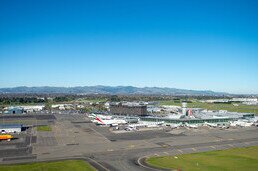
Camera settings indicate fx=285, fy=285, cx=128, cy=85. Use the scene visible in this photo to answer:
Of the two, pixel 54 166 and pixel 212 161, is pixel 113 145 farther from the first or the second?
pixel 212 161

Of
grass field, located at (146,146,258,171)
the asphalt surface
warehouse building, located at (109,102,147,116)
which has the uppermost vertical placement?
warehouse building, located at (109,102,147,116)

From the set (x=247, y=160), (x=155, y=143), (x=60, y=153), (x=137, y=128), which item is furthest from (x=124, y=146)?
(x=137, y=128)

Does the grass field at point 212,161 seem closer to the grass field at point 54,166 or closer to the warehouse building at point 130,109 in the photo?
the grass field at point 54,166

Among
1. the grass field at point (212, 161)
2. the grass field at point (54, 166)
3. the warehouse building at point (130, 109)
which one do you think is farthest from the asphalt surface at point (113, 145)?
the warehouse building at point (130, 109)

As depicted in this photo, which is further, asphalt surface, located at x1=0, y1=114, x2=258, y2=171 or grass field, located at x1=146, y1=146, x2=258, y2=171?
asphalt surface, located at x1=0, y1=114, x2=258, y2=171

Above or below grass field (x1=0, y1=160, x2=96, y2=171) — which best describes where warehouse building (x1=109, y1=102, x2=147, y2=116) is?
above

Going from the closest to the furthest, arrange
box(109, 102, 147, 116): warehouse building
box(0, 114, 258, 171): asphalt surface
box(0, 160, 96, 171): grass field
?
box(0, 160, 96, 171): grass field
box(0, 114, 258, 171): asphalt surface
box(109, 102, 147, 116): warehouse building

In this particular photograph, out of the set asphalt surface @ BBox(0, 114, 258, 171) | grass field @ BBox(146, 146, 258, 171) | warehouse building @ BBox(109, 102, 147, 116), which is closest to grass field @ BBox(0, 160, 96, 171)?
asphalt surface @ BBox(0, 114, 258, 171)

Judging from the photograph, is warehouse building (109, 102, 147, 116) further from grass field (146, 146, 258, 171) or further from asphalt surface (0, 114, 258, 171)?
grass field (146, 146, 258, 171)
